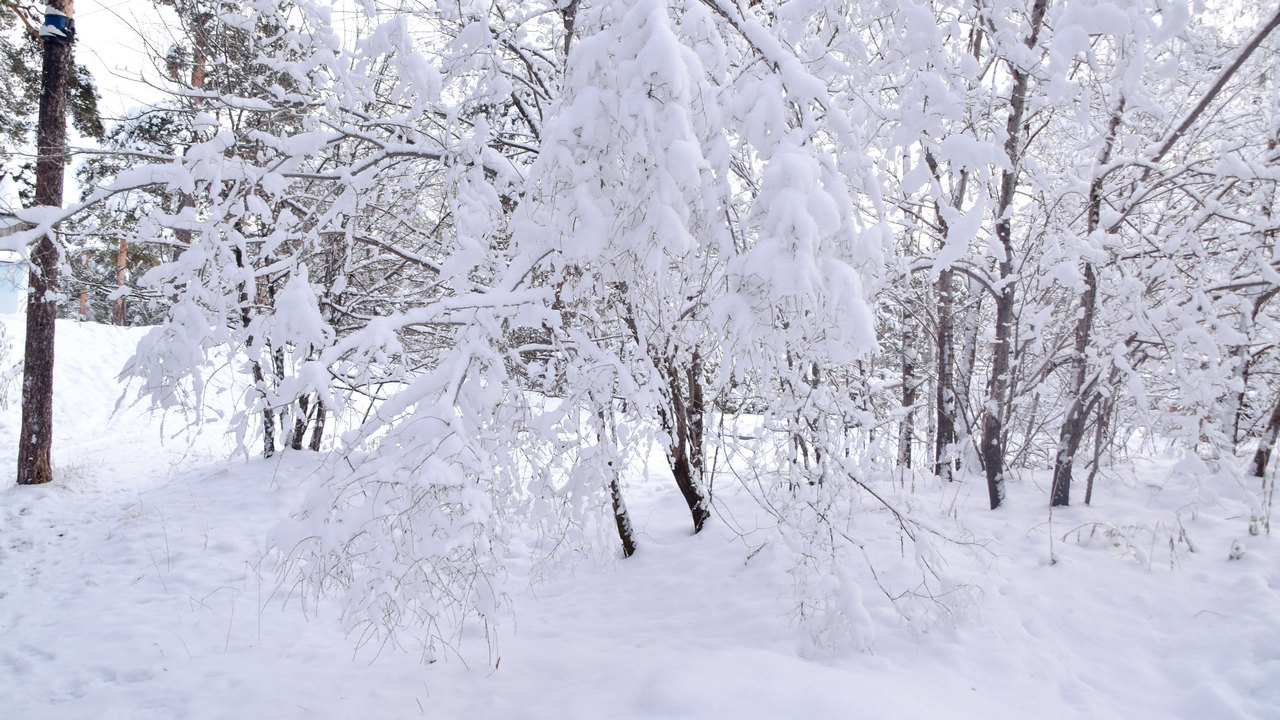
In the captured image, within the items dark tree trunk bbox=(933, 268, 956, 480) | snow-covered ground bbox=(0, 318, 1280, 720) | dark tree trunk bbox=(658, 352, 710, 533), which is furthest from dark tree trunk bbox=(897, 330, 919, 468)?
dark tree trunk bbox=(658, 352, 710, 533)

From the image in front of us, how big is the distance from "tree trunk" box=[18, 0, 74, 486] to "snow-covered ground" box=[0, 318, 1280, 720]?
79.0 inches

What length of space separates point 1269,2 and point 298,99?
7.01 metres

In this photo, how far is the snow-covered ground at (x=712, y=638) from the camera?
2.72 meters

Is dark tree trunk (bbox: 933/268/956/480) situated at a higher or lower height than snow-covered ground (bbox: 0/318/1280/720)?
higher

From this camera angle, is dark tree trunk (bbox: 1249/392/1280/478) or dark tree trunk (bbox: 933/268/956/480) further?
dark tree trunk (bbox: 933/268/956/480)

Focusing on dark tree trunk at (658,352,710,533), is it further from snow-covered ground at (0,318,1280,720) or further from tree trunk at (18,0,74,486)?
tree trunk at (18,0,74,486)

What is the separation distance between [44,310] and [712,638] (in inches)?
305

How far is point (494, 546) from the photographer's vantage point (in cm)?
234

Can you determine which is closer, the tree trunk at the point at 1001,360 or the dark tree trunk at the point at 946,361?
the tree trunk at the point at 1001,360

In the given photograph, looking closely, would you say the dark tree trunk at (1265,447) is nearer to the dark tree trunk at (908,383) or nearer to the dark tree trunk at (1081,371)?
the dark tree trunk at (1081,371)

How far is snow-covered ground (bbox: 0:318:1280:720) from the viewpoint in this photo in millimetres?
2721

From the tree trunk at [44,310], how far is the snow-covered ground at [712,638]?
6.58 feet

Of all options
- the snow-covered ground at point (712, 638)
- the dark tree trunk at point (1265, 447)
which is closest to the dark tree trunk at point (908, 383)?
the snow-covered ground at point (712, 638)

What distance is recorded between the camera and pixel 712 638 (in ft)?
11.1
